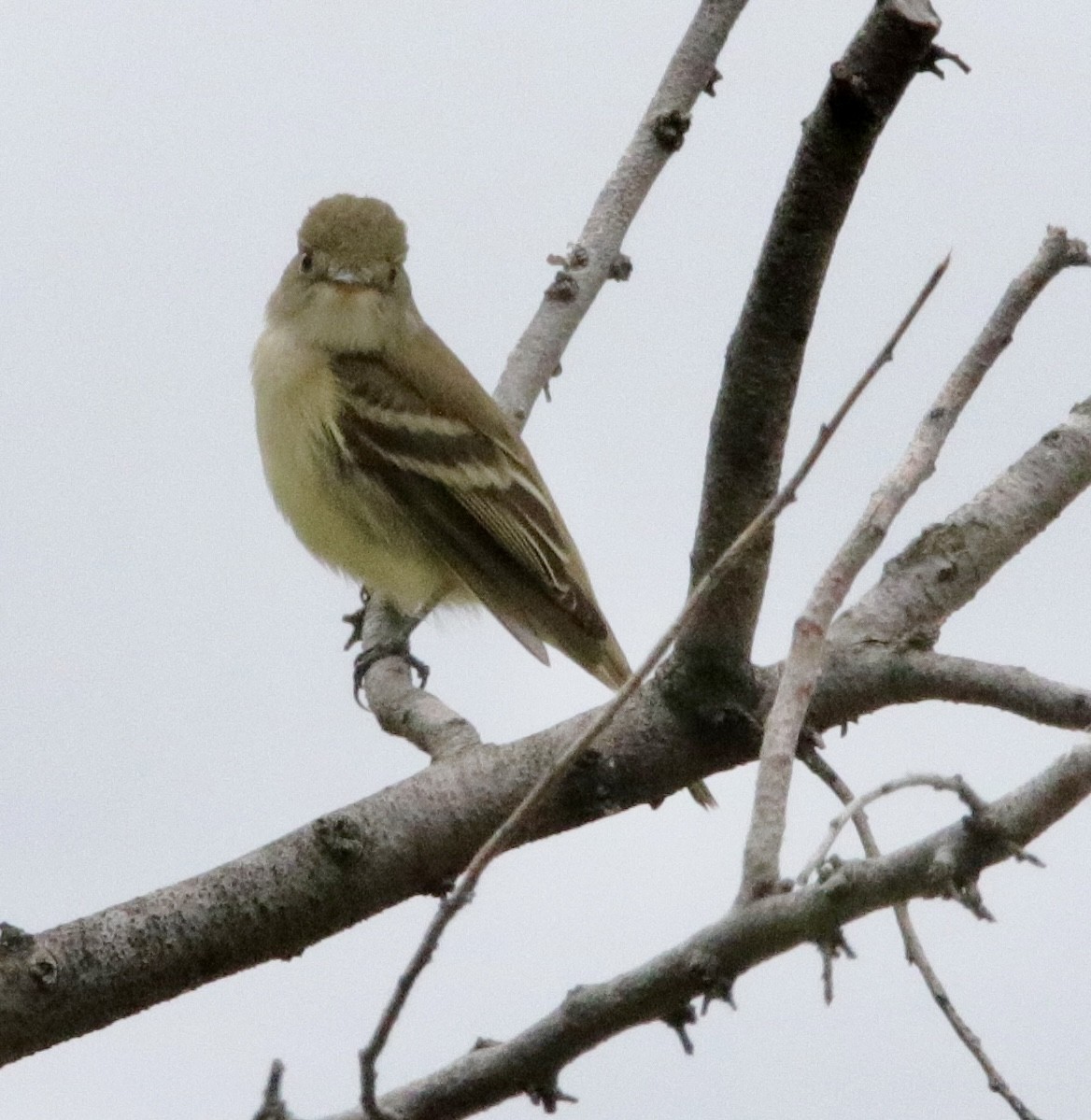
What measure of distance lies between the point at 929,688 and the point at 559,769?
1353mm

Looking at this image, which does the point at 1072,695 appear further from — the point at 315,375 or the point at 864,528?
the point at 315,375

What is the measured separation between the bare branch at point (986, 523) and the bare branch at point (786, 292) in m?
0.71

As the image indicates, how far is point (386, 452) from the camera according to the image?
7039 mm

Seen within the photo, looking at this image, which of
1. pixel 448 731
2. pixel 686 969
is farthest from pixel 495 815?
pixel 686 969

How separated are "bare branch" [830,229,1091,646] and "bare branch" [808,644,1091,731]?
0.27ft

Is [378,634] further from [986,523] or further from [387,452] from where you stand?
[986,523]

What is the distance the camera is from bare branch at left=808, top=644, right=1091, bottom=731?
359 centimetres

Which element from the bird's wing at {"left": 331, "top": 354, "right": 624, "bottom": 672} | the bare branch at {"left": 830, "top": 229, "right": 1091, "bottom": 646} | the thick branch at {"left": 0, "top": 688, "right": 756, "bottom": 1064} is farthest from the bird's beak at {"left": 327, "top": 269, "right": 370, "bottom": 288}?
the thick branch at {"left": 0, "top": 688, "right": 756, "bottom": 1064}

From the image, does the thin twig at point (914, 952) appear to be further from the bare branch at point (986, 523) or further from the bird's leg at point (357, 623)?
the bird's leg at point (357, 623)

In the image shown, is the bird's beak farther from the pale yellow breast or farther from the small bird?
the pale yellow breast

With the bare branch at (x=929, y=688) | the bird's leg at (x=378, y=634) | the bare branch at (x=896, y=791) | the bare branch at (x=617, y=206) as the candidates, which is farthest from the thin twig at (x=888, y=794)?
the bare branch at (x=617, y=206)

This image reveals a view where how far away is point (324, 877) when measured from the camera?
12.0 ft

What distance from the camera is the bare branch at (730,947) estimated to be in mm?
2453

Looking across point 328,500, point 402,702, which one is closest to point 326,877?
point 402,702
